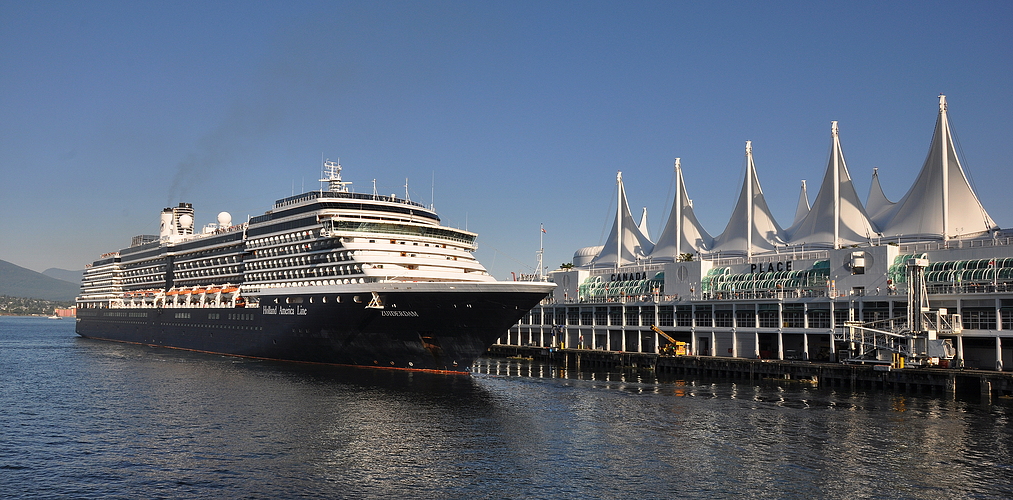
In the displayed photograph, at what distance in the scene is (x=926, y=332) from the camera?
164 feet

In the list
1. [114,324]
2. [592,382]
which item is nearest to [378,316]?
[592,382]

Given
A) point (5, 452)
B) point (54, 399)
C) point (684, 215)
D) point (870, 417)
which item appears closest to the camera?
point (5, 452)

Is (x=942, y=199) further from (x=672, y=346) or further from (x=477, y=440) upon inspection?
(x=477, y=440)

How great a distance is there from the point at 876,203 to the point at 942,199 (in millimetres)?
19791

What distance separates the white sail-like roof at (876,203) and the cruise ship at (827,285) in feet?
0.50

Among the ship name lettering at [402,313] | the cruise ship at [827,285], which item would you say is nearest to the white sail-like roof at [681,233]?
the cruise ship at [827,285]

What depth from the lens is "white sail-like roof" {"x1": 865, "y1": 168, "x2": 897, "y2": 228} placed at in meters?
75.4

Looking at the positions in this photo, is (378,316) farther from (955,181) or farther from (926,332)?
(955,181)

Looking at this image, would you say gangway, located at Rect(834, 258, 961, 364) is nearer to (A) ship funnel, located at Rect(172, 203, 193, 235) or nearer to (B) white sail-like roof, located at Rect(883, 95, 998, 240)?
(B) white sail-like roof, located at Rect(883, 95, 998, 240)

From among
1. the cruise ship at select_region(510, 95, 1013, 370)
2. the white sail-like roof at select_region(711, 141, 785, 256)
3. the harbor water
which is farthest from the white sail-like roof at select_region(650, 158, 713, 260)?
the harbor water

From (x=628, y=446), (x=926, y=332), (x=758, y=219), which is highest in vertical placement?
(x=758, y=219)

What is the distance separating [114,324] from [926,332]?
8923 centimetres

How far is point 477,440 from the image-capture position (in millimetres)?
30906

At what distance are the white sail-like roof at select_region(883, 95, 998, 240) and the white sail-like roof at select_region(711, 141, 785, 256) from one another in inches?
563
